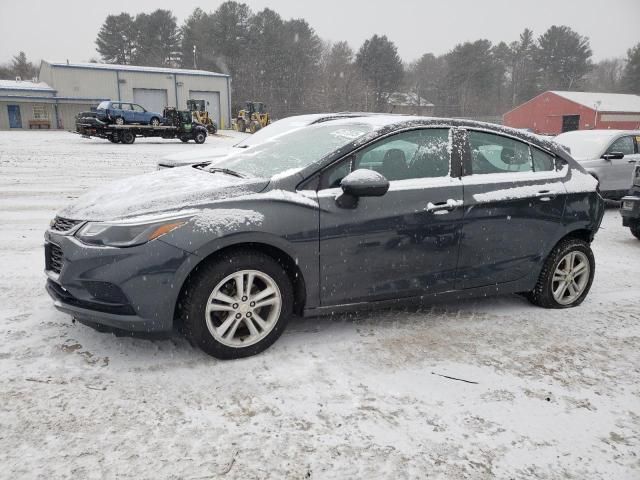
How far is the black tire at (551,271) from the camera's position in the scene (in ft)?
14.7

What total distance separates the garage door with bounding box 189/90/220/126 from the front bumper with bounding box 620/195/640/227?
4251 centimetres

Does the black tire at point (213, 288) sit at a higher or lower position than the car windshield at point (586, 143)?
lower

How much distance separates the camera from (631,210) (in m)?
7.27

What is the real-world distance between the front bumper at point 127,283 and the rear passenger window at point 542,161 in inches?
118

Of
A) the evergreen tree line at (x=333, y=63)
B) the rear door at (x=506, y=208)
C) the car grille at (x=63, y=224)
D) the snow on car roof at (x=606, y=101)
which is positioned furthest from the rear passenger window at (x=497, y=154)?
the evergreen tree line at (x=333, y=63)

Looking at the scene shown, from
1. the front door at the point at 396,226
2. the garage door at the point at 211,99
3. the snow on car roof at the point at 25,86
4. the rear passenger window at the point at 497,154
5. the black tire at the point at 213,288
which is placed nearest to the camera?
the black tire at the point at 213,288

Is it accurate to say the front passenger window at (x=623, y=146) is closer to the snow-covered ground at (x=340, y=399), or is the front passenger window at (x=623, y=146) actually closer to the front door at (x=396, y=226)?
the snow-covered ground at (x=340, y=399)


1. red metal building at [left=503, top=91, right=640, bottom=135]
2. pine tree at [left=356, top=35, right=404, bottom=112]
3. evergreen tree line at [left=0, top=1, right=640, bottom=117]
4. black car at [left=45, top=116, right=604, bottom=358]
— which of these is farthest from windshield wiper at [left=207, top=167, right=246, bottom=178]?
pine tree at [left=356, top=35, right=404, bottom=112]

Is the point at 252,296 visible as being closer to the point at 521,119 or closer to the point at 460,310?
the point at 460,310

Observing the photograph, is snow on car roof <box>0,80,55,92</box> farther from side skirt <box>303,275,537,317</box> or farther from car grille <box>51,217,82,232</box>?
side skirt <box>303,275,537,317</box>

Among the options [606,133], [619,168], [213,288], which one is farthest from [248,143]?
[606,133]

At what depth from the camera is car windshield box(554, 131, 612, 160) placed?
393 inches

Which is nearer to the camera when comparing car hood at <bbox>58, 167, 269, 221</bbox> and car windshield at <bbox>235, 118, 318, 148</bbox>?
car hood at <bbox>58, 167, 269, 221</bbox>

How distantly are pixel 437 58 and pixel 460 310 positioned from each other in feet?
272
